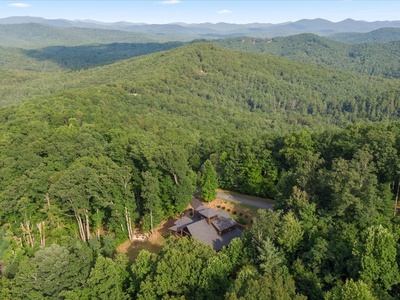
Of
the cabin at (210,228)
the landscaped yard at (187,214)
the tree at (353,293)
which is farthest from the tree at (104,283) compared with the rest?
the tree at (353,293)

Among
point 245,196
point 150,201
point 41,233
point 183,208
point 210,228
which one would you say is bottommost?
point 245,196

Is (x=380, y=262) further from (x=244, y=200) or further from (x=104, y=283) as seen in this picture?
(x=244, y=200)

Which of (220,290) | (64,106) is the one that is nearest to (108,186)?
(220,290)

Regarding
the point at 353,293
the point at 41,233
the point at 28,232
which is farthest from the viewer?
the point at 28,232

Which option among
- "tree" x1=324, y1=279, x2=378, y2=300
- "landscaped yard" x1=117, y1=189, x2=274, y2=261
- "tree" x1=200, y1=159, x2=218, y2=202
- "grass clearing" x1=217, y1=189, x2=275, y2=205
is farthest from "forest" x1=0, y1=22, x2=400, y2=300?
"landscaped yard" x1=117, y1=189, x2=274, y2=261

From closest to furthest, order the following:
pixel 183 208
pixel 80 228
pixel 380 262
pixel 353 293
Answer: pixel 353 293, pixel 380 262, pixel 80 228, pixel 183 208

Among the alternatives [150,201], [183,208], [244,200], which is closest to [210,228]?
[183,208]

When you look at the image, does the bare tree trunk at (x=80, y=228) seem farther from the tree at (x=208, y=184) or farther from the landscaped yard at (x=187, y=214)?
the tree at (x=208, y=184)

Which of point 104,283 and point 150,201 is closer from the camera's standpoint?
point 104,283

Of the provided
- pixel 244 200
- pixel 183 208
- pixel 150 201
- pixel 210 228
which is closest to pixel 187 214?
pixel 183 208

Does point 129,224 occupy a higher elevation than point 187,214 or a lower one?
higher
